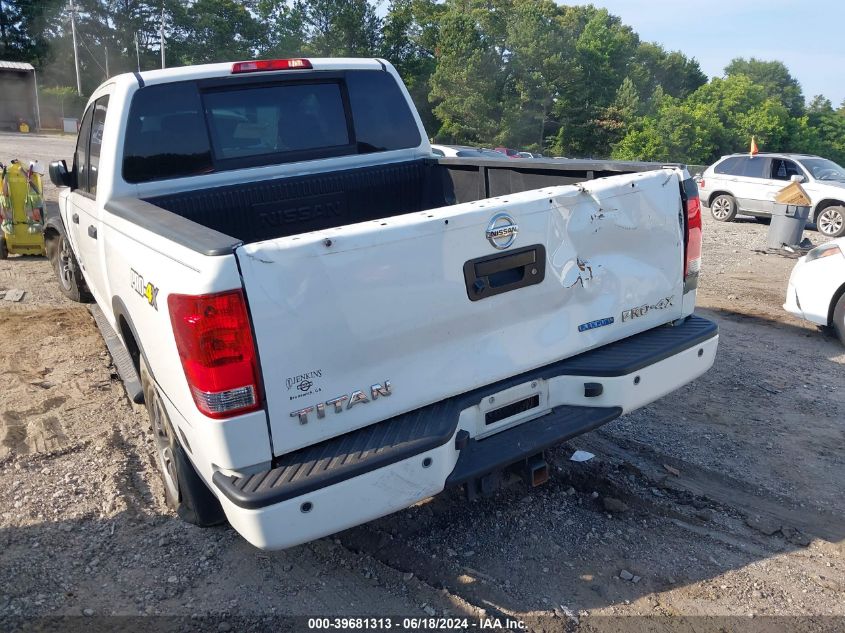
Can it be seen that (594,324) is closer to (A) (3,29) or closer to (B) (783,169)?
(B) (783,169)

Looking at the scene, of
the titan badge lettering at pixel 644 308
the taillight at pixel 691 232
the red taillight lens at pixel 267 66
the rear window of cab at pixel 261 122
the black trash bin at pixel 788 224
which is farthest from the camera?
the black trash bin at pixel 788 224

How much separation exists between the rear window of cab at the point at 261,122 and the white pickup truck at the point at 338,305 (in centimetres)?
1

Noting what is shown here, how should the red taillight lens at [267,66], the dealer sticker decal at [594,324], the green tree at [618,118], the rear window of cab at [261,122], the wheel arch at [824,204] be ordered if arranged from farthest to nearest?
the green tree at [618,118] → the wheel arch at [824,204] → the red taillight lens at [267,66] → the rear window of cab at [261,122] → the dealer sticker decal at [594,324]

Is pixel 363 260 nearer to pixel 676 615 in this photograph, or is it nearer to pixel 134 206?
pixel 134 206

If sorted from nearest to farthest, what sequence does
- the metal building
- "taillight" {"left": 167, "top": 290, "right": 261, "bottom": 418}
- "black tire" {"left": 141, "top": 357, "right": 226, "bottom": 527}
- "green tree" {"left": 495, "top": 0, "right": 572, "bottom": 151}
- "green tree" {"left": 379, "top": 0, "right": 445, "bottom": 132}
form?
"taillight" {"left": 167, "top": 290, "right": 261, "bottom": 418} → "black tire" {"left": 141, "top": 357, "right": 226, "bottom": 527} → the metal building → "green tree" {"left": 495, "top": 0, "right": 572, "bottom": 151} → "green tree" {"left": 379, "top": 0, "right": 445, "bottom": 132}

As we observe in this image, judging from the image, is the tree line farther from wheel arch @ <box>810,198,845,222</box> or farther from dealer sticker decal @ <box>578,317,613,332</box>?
dealer sticker decal @ <box>578,317,613,332</box>

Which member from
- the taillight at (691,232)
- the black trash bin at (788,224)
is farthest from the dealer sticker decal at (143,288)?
the black trash bin at (788,224)

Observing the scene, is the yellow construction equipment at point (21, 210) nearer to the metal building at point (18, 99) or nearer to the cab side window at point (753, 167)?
the cab side window at point (753, 167)

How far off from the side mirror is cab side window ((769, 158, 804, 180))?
13.8 meters

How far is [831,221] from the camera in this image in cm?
1365

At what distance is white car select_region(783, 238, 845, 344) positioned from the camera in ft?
22.4

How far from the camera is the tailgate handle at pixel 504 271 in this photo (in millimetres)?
3041

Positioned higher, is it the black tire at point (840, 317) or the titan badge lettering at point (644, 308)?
the titan badge lettering at point (644, 308)

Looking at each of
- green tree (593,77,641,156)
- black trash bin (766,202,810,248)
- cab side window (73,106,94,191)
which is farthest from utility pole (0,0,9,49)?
cab side window (73,106,94,191)
